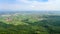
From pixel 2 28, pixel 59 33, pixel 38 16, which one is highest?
pixel 38 16

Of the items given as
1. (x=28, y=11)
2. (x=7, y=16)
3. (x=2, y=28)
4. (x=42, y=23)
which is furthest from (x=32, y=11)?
(x=2, y=28)

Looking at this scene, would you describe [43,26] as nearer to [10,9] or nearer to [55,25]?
[55,25]

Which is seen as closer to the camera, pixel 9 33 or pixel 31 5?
pixel 9 33

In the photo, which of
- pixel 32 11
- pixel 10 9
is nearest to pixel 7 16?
pixel 10 9

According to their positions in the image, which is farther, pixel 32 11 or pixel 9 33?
pixel 32 11

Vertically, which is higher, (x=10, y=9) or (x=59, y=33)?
(x=10, y=9)

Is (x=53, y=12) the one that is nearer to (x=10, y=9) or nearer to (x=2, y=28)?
(x=10, y=9)
